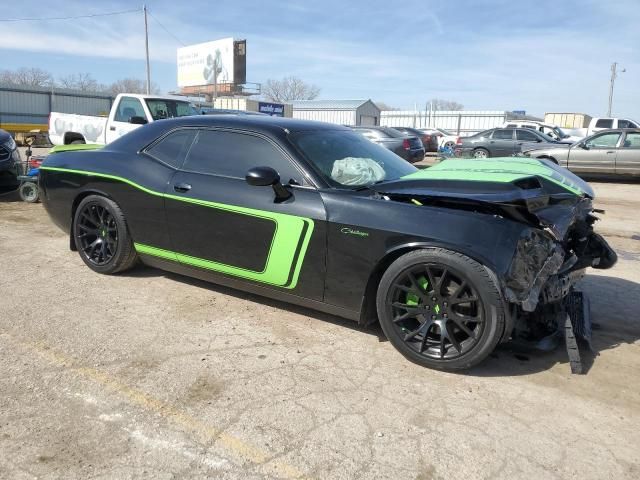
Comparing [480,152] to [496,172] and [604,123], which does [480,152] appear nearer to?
[604,123]

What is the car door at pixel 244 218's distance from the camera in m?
3.65

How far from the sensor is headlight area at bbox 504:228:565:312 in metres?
3.01

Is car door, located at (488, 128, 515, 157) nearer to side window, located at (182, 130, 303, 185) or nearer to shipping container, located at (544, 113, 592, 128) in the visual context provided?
side window, located at (182, 130, 303, 185)

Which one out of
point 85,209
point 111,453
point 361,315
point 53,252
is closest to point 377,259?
point 361,315

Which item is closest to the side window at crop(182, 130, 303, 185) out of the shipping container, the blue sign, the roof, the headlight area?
the headlight area

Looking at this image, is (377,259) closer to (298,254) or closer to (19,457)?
(298,254)

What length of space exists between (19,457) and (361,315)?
6.65 ft

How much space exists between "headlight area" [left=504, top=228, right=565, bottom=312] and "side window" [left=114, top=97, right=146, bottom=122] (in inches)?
390

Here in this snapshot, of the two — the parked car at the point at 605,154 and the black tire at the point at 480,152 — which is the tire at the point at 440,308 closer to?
the parked car at the point at 605,154

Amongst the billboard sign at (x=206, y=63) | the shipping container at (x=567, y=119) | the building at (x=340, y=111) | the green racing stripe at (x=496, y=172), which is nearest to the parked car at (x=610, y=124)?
the green racing stripe at (x=496, y=172)

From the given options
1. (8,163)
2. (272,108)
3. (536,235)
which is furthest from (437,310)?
(272,108)

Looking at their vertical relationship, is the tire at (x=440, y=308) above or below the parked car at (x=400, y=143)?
below

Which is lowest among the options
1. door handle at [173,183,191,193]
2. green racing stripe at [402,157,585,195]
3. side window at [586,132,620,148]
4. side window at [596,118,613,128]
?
door handle at [173,183,191,193]

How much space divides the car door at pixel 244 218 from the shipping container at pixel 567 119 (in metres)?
60.5
